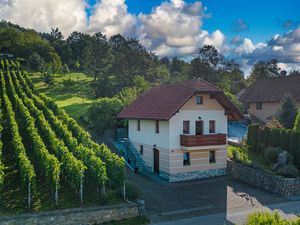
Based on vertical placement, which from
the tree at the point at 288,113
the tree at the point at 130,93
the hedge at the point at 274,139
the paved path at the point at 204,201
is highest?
the tree at the point at 130,93

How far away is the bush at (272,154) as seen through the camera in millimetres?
29766

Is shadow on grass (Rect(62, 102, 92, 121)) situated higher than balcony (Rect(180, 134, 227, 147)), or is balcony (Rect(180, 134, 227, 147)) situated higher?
shadow on grass (Rect(62, 102, 92, 121))

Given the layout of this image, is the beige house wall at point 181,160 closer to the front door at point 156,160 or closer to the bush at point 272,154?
the front door at point 156,160

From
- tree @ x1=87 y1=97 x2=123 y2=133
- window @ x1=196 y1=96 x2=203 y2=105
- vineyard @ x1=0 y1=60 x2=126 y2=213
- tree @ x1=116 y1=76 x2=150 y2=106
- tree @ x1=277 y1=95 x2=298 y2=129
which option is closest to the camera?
vineyard @ x1=0 y1=60 x2=126 y2=213

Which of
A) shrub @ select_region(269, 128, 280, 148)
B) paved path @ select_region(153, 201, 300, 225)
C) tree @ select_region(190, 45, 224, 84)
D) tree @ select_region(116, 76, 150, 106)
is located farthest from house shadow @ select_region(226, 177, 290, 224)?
tree @ select_region(190, 45, 224, 84)

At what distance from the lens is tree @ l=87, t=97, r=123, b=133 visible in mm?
40219

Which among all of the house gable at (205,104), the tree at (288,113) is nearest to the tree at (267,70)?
the tree at (288,113)

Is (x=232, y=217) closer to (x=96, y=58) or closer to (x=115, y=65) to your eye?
(x=115, y=65)

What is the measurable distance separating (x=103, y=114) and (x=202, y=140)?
49.6 ft

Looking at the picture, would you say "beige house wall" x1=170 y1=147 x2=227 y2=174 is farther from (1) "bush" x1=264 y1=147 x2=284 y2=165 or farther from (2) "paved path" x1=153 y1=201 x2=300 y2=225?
(2) "paved path" x1=153 y1=201 x2=300 y2=225

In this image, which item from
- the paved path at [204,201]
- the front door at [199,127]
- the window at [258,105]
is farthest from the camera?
the window at [258,105]

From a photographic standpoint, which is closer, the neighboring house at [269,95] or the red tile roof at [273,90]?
the red tile roof at [273,90]

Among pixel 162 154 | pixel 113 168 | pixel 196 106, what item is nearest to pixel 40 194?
pixel 113 168

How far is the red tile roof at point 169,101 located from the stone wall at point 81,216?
1000 centimetres
